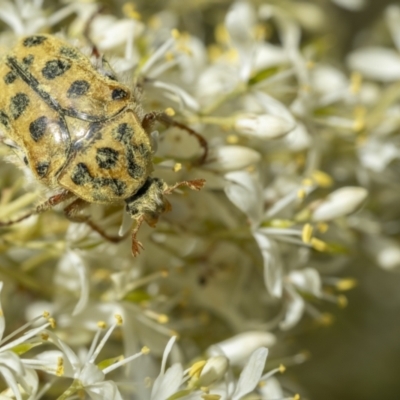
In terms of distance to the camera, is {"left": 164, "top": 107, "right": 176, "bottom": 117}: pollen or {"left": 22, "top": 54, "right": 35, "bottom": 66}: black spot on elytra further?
{"left": 164, "top": 107, "right": 176, "bottom": 117}: pollen

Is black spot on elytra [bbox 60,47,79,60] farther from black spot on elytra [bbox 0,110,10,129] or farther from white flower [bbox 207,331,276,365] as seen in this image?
white flower [bbox 207,331,276,365]

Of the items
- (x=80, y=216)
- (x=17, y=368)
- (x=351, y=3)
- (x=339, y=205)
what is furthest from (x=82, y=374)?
(x=351, y=3)

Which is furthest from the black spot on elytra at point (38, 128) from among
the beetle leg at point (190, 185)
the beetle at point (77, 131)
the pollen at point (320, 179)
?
the pollen at point (320, 179)

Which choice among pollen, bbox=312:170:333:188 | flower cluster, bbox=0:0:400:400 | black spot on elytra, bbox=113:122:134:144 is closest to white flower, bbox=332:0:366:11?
flower cluster, bbox=0:0:400:400

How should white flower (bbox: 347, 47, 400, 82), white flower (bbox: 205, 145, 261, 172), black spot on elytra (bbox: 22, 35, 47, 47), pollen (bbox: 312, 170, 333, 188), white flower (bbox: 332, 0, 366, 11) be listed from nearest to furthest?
1. black spot on elytra (bbox: 22, 35, 47, 47)
2. white flower (bbox: 205, 145, 261, 172)
3. pollen (bbox: 312, 170, 333, 188)
4. white flower (bbox: 347, 47, 400, 82)
5. white flower (bbox: 332, 0, 366, 11)

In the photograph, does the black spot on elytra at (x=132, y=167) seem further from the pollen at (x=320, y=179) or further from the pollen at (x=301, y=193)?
the pollen at (x=320, y=179)

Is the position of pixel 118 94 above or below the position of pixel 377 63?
above

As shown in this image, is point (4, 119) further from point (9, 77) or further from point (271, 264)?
point (271, 264)
